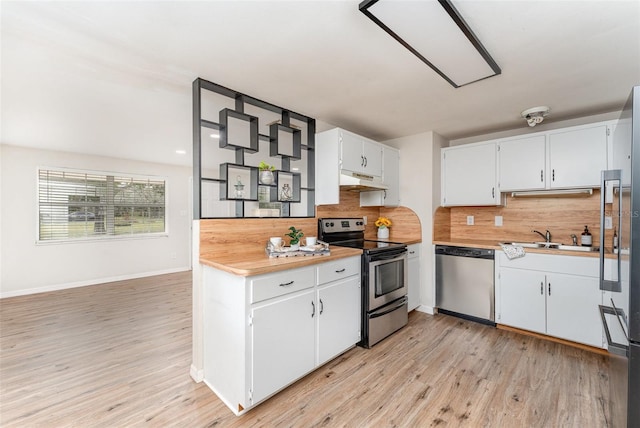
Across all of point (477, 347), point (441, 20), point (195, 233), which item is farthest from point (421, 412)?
point (441, 20)

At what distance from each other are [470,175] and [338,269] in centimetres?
227

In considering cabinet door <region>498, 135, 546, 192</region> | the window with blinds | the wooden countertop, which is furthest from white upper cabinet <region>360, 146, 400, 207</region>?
the window with blinds

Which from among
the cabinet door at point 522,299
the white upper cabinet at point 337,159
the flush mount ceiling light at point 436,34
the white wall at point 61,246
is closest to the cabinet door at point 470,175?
the cabinet door at point 522,299

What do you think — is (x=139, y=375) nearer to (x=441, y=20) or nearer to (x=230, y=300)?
(x=230, y=300)

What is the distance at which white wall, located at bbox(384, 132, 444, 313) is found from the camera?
3.58 metres

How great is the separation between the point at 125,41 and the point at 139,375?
244 cm

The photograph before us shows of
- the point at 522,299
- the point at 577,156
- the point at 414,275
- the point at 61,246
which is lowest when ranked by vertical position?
the point at 522,299

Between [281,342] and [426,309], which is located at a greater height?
[281,342]

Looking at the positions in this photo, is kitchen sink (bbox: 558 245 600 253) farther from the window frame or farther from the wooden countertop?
the window frame

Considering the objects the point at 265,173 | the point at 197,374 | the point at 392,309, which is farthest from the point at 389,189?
the point at 197,374

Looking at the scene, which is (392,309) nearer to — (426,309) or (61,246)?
(426,309)

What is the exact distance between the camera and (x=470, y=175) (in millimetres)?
3518

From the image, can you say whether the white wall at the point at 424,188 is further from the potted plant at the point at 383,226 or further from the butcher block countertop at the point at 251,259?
the butcher block countertop at the point at 251,259

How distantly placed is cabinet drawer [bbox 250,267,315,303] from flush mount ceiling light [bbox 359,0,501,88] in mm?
1614
